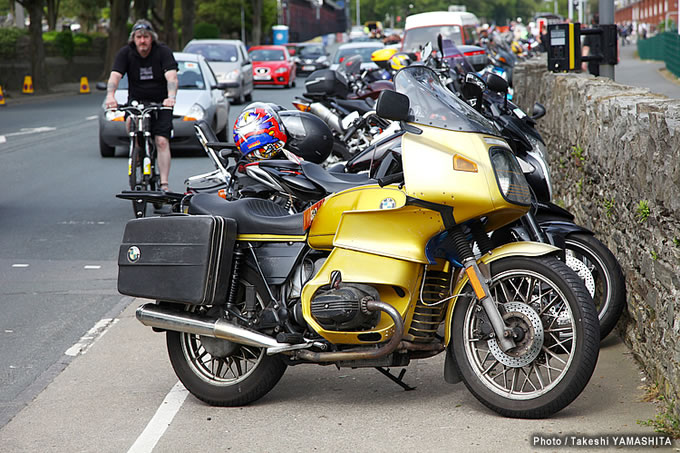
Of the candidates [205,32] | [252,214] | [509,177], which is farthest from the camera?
[205,32]

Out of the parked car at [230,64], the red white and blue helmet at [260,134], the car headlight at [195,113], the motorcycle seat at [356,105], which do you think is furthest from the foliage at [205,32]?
the red white and blue helmet at [260,134]

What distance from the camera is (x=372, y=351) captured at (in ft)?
15.8

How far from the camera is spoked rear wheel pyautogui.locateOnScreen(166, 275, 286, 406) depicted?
5102 mm

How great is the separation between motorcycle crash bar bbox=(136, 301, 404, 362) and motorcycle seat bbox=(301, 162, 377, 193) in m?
0.72

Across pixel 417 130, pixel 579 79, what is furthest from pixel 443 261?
pixel 579 79

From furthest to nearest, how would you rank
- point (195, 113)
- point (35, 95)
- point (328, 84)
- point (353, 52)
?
point (35, 95) → point (353, 52) → point (195, 113) → point (328, 84)

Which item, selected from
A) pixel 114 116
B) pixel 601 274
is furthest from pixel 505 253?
pixel 114 116

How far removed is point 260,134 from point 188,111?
9.43 metres

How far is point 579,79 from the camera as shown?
9.20 m

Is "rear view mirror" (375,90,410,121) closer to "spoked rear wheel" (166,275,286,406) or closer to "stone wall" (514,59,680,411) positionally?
"spoked rear wheel" (166,275,286,406)

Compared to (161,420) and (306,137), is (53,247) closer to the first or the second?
(306,137)

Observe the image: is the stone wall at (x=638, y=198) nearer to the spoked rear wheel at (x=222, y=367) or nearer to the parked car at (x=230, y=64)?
the spoked rear wheel at (x=222, y=367)

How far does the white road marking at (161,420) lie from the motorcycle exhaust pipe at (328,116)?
255 inches

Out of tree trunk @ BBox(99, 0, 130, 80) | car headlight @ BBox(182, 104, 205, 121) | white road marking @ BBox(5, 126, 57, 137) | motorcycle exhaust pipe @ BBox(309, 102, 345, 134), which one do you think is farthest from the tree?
motorcycle exhaust pipe @ BBox(309, 102, 345, 134)
